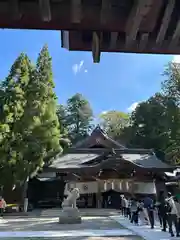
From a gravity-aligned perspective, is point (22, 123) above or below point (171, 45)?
above

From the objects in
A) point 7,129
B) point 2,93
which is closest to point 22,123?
point 7,129

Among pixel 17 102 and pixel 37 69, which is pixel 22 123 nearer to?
pixel 17 102

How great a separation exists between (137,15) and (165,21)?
14.6 inches

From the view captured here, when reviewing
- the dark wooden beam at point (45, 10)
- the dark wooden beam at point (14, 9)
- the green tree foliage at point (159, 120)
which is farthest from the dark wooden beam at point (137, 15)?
the green tree foliage at point (159, 120)

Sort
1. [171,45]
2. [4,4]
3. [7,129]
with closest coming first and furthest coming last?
[4,4]
[171,45]
[7,129]

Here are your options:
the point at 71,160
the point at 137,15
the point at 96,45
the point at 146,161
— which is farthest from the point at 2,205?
the point at 137,15

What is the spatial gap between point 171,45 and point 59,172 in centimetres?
2316

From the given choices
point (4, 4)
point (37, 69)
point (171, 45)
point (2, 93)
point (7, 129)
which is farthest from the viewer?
point (37, 69)

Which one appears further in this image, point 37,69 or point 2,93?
point 37,69

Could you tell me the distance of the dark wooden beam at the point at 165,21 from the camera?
2.93 m

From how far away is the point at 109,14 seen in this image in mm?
3059

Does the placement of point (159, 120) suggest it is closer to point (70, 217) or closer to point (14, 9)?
point (70, 217)

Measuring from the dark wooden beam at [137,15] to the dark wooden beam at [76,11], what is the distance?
442mm

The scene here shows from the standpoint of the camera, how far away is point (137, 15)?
286 cm
